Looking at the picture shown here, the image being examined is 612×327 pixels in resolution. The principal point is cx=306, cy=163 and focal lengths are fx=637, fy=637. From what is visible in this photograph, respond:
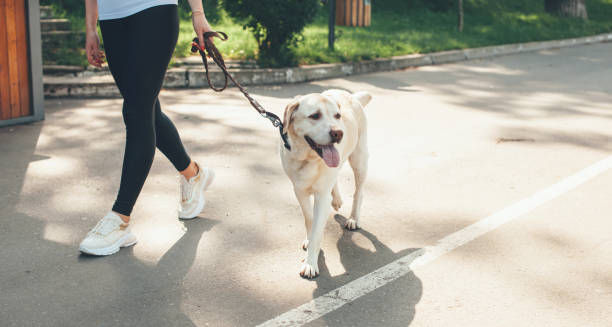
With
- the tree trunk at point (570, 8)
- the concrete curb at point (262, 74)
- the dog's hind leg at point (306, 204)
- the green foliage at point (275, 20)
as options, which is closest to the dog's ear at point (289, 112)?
the dog's hind leg at point (306, 204)

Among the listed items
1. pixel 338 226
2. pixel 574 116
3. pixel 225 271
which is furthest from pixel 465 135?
pixel 225 271

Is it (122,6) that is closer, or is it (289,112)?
(289,112)

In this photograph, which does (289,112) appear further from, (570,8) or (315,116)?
(570,8)

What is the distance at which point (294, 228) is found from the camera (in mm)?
3832

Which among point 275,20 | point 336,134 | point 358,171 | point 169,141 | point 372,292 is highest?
point 275,20

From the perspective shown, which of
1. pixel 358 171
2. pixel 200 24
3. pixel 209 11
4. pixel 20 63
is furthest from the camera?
pixel 209 11

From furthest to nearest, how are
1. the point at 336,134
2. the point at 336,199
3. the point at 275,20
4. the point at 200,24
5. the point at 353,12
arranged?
the point at 353,12
the point at 275,20
the point at 336,199
the point at 200,24
the point at 336,134

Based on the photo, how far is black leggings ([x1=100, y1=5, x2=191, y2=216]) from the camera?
323cm

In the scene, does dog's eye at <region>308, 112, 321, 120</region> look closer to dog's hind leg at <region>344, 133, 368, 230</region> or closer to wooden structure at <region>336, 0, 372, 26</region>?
dog's hind leg at <region>344, 133, 368, 230</region>

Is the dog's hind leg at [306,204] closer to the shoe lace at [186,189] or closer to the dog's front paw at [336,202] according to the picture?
the dog's front paw at [336,202]

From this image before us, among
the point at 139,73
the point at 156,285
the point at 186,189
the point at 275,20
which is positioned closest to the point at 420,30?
the point at 275,20

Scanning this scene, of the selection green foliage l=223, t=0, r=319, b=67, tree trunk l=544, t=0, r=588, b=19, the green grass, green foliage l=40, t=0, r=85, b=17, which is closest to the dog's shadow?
green foliage l=223, t=0, r=319, b=67

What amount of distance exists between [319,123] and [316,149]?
0.13 m

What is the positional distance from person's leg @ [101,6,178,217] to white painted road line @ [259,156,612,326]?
122 centimetres
